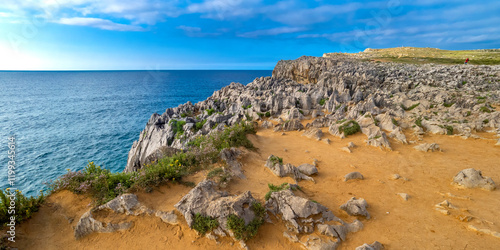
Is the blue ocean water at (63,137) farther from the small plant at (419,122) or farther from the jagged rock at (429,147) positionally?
the small plant at (419,122)

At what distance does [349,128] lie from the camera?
19531 millimetres

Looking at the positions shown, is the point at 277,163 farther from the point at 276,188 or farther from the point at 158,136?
the point at 158,136

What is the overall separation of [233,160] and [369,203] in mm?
7316

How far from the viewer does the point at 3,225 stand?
7.02 m

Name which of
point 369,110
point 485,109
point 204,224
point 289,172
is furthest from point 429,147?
point 204,224

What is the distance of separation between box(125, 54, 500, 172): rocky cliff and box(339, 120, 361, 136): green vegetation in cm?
15

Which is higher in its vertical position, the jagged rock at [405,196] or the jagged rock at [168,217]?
the jagged rock at [168,217]

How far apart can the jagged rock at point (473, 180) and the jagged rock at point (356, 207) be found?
5.87m

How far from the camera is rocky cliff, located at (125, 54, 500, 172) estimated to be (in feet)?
62.9

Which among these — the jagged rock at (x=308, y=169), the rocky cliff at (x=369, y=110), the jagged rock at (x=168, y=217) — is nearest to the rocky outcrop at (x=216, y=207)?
the jagged rock at (x=168, y=217)

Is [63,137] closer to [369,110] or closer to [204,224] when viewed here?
[204,224]

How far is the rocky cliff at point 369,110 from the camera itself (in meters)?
19.2

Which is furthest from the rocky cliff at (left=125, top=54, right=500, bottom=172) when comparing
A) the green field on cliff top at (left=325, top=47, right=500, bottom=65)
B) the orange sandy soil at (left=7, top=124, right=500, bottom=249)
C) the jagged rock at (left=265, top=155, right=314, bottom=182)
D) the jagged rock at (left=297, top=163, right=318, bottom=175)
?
the green field on cliff top at (left=325, top=47, right=500, bottom=65)

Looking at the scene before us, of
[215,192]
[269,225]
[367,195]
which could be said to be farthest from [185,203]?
[367,195]
